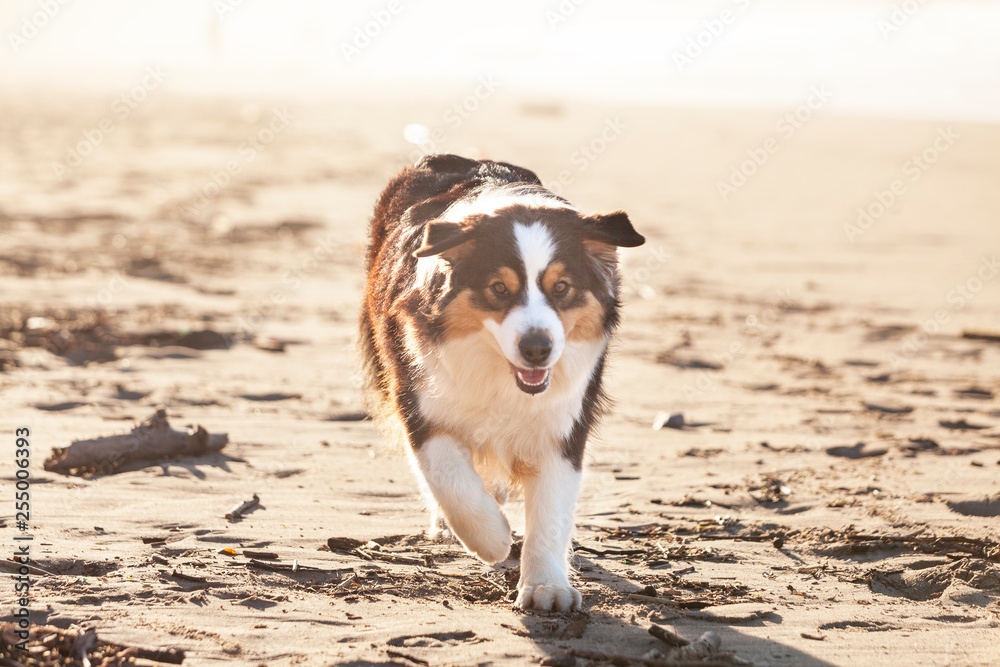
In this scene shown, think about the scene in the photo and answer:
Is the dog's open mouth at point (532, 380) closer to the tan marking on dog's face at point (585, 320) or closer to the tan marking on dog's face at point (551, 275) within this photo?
the tan marking on dog's face at point (585, 320)

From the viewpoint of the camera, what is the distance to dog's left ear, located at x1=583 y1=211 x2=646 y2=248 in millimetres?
4328

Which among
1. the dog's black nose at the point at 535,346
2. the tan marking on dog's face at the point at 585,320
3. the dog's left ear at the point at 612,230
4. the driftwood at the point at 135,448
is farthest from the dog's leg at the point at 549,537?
the driftwood at the point at 135,448

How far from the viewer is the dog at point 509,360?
13.3ft

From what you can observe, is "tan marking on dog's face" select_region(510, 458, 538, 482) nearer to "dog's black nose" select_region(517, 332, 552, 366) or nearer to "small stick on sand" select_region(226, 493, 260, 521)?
"dog's black nose" select_region(517, 332, 552, 366)

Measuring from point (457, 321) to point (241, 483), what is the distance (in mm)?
1822

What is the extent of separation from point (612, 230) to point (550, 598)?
1.57m

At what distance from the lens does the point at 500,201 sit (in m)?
4.58

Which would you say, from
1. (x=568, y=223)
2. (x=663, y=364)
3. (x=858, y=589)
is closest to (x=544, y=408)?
(x=568, y=223)

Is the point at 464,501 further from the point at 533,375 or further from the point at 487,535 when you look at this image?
the point at 533,375

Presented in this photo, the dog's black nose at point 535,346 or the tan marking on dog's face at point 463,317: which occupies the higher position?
the tan marking on dog's face at point 463,317

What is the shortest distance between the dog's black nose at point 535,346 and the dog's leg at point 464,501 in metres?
0.69

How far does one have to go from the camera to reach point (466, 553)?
4750mm

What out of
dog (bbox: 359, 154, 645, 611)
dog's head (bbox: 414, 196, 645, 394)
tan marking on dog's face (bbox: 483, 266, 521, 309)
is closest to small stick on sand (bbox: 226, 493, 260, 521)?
dog (bbox: 359, 154, 645, 611)

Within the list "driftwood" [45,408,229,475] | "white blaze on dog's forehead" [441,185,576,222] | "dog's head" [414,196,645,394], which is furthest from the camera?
"driftwood" [45,408,229,475]
